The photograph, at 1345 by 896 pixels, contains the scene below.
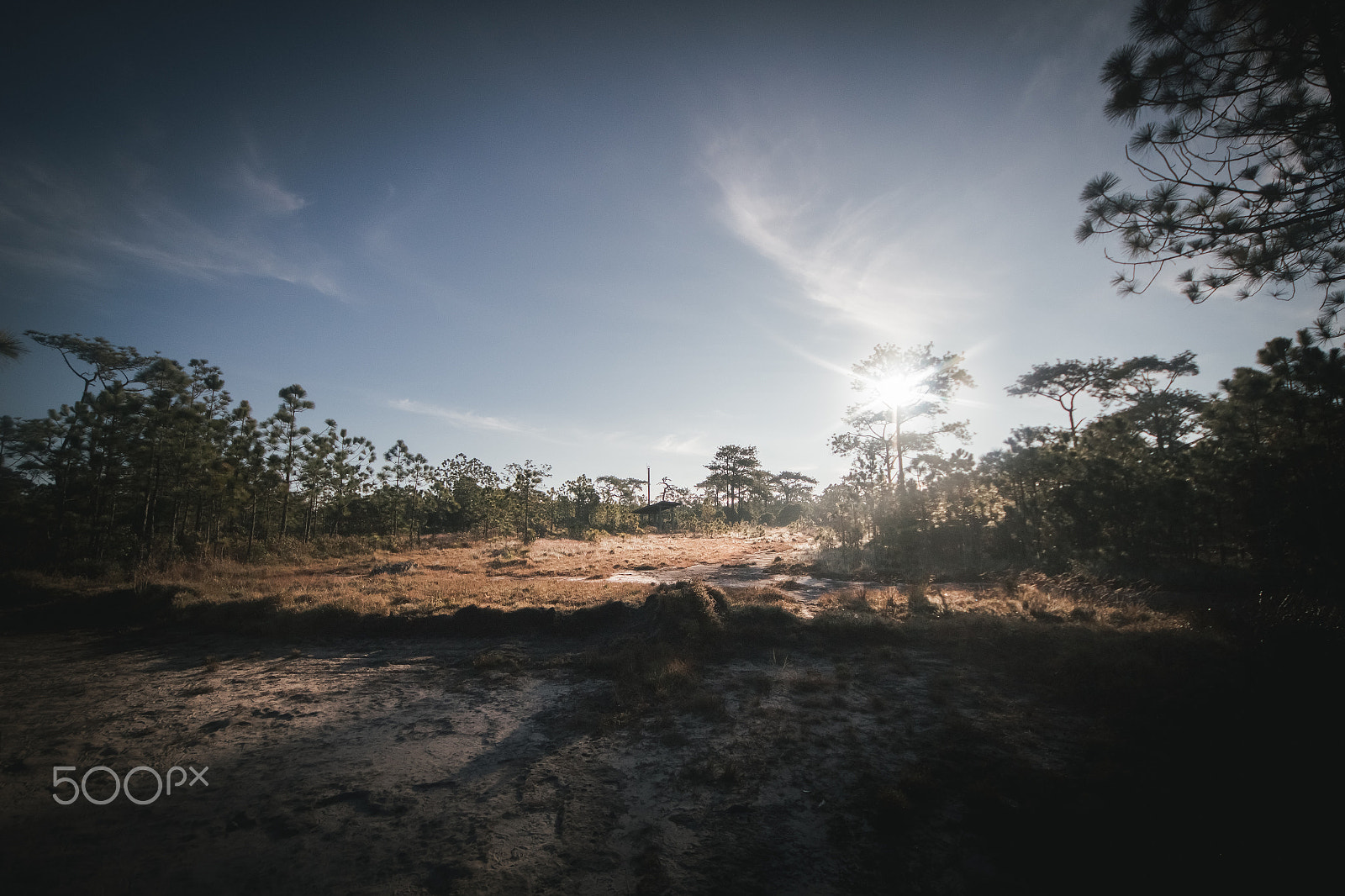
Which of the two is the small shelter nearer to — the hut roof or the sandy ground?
the hut roof

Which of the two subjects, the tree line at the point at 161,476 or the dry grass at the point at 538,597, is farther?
the tree line at the point at 161,476

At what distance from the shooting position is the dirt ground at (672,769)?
366cm

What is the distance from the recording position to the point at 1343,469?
11938mm

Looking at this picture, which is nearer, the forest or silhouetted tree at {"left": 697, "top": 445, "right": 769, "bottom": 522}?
the forest

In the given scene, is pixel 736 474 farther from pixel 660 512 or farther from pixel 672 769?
pixel 672 769

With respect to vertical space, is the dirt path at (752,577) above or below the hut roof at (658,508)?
below

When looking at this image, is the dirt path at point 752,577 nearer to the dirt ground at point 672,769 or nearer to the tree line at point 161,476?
the dirt ground at point 672,769

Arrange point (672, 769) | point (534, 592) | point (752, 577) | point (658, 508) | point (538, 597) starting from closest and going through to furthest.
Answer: point (672, 769) < point (538, 597) < point (534, 592) < point (752, 577) < point (658, 508)

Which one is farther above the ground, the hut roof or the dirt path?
the hut roof

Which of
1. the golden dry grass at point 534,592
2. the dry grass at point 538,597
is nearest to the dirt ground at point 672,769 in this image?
the dry grass at point 538,597

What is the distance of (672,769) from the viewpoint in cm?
518

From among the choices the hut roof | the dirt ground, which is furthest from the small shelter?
the dirt ground

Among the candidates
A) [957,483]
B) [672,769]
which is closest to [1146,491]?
[957,483]

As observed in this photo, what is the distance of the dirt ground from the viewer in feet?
Answer: 12.0
